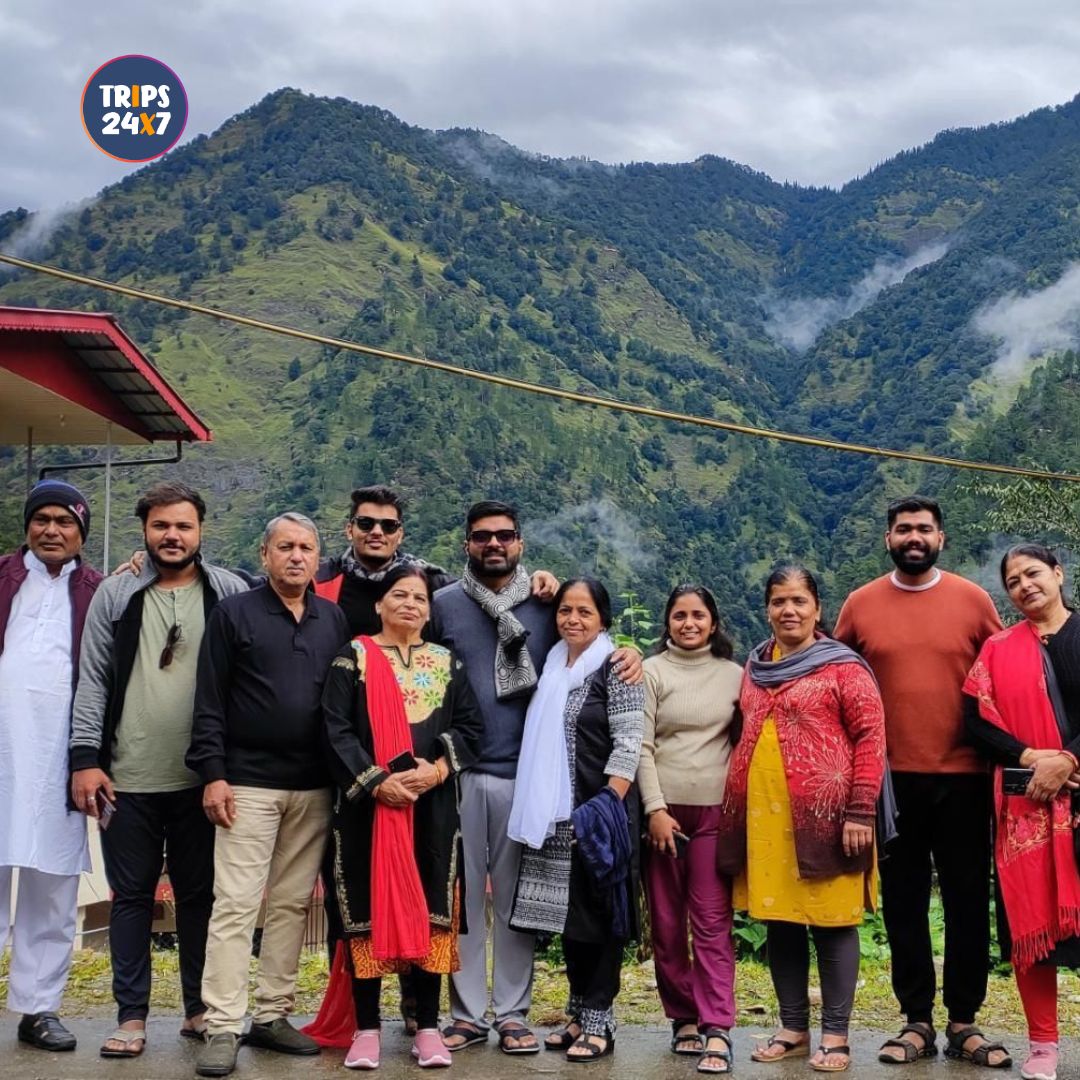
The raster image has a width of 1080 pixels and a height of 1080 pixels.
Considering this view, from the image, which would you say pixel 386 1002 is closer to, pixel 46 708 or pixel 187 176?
pixel 46 708

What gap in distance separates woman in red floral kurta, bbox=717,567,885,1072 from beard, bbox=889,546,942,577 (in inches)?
14.5

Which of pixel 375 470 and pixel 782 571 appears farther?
pixel 375 470

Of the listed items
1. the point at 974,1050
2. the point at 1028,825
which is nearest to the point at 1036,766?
the point at 1028,825

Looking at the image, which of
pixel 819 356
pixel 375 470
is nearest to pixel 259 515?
pixel 375 470

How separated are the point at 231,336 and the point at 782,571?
248 feet

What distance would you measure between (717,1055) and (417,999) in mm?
959

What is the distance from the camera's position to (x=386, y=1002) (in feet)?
17.4

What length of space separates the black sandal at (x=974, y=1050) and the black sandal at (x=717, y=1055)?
2.41 ft

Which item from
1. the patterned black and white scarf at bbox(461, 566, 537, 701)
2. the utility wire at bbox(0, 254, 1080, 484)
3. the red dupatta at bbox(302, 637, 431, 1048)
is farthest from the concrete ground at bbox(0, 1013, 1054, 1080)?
the utility wire at bbox(0, 254, 1080, 484)

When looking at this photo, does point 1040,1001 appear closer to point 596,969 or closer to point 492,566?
point 596,969

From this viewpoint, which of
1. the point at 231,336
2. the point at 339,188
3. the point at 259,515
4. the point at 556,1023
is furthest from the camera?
the point at 339,188

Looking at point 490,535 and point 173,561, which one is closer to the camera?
point 173,561

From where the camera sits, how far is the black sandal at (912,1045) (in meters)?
4.46

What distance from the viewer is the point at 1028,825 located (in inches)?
171
